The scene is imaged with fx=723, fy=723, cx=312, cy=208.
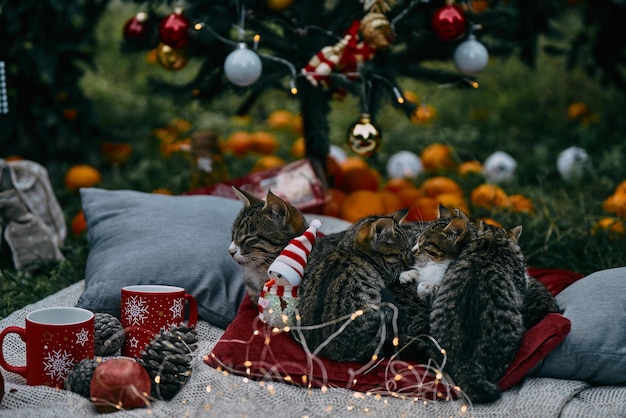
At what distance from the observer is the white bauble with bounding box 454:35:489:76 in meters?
3.35

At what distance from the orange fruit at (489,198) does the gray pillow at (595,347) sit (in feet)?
4.69

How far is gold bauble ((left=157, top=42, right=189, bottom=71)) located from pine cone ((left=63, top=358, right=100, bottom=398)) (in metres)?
1.86

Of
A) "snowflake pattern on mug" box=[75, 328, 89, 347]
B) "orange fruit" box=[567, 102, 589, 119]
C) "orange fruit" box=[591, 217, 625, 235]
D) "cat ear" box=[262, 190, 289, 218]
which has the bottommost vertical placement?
"orange fruit" box=[591, 217, 625, 235]

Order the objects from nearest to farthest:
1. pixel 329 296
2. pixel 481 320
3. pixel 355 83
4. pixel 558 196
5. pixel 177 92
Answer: pixel 481 320 < pixel 329 296 < pixel 355 83 < pixel 177 92 < pixel 558 196

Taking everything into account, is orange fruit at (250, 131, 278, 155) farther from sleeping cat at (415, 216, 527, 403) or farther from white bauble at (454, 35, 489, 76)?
sleeping cat at (415, 216, 527, 403)

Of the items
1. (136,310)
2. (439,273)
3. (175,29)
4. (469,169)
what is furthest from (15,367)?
(469,169)

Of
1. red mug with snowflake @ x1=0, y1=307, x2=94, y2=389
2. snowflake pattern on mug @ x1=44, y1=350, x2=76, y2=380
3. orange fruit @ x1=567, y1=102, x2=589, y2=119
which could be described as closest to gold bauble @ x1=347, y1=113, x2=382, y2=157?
red mug with snowflake @ x1=0, y1=307, x2=94, y2=389

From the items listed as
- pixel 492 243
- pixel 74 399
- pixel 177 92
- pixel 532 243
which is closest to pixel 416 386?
pixel 492 243

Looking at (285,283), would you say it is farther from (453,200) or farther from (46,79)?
(46,79)

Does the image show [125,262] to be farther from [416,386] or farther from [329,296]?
[416,386]

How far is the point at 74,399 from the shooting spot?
1.95 metres

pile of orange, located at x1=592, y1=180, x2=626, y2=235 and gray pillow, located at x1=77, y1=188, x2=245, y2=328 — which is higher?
gray pillow, located at x1=77, y1=188, x2=245, y2=328

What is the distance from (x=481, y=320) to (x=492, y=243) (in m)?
0.29

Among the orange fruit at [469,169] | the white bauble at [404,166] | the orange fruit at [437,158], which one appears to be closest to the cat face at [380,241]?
the orange fruit at [469,169]
